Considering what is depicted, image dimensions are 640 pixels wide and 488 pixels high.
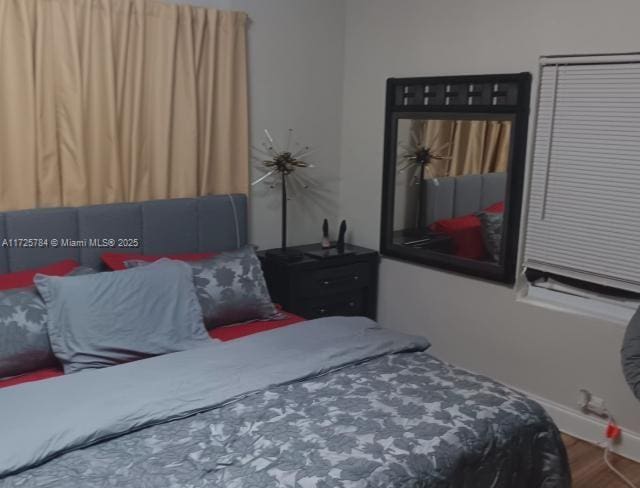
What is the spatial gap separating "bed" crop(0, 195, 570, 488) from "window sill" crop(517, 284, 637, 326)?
87 cm

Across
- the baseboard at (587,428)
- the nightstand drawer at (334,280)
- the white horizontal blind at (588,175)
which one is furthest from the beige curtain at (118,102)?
the baseboard at (587,428)

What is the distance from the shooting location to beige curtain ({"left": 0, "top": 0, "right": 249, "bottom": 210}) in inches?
115

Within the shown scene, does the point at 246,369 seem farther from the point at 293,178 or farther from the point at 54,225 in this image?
the point at 293,178

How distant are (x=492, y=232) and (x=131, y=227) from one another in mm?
1910

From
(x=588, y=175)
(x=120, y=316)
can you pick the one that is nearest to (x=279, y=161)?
(x=120, y=316)

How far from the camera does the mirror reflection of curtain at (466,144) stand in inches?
134

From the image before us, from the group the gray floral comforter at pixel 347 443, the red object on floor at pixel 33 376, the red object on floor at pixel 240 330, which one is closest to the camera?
the gray floral comforter at pixel 347 443

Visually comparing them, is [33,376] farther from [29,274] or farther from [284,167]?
[284,167]

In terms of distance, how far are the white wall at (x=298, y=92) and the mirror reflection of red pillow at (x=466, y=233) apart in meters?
0.86

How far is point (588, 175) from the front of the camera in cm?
308

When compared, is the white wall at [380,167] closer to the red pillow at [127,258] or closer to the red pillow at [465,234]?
the red pillow at [465,234]

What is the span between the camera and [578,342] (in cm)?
320

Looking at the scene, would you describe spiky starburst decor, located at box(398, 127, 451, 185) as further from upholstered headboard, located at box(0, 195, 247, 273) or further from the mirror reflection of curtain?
upholstered headboard, located at box(0, 195, 247, 273)

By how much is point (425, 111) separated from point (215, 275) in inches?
62.0
